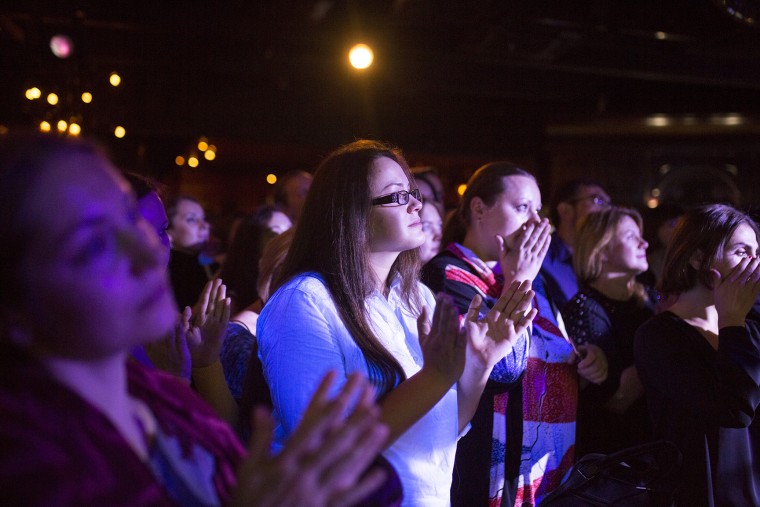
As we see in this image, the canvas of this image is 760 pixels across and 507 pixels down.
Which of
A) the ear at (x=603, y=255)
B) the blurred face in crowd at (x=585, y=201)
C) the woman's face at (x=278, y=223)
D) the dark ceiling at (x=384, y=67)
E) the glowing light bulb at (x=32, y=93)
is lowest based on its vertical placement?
the ear at (x=603, y=255)

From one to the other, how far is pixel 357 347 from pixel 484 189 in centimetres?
120

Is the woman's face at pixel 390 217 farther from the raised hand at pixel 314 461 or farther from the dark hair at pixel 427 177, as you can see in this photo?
the dark hair at pixel 427 177

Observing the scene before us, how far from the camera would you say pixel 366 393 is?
779mm

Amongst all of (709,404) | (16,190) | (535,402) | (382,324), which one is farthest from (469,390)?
(16,190)

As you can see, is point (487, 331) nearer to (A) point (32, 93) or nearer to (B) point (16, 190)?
(B) point (16, 190)

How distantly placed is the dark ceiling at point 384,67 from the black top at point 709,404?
4163mm

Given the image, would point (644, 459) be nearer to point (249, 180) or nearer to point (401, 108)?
point (401, 108)

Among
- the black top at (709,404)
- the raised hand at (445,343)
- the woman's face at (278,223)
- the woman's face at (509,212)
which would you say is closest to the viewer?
the raised hand at (445,343)

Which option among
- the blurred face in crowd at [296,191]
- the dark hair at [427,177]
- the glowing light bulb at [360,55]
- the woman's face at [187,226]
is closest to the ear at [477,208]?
the dark hair at [427,177]

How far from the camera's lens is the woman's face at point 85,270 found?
2.16ft

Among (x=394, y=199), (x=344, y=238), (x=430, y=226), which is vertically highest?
(x=430, y=226)

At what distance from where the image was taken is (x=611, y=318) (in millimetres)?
2525

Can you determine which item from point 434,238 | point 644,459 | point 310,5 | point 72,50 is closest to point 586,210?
point 434,238

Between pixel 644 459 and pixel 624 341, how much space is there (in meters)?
0.75
